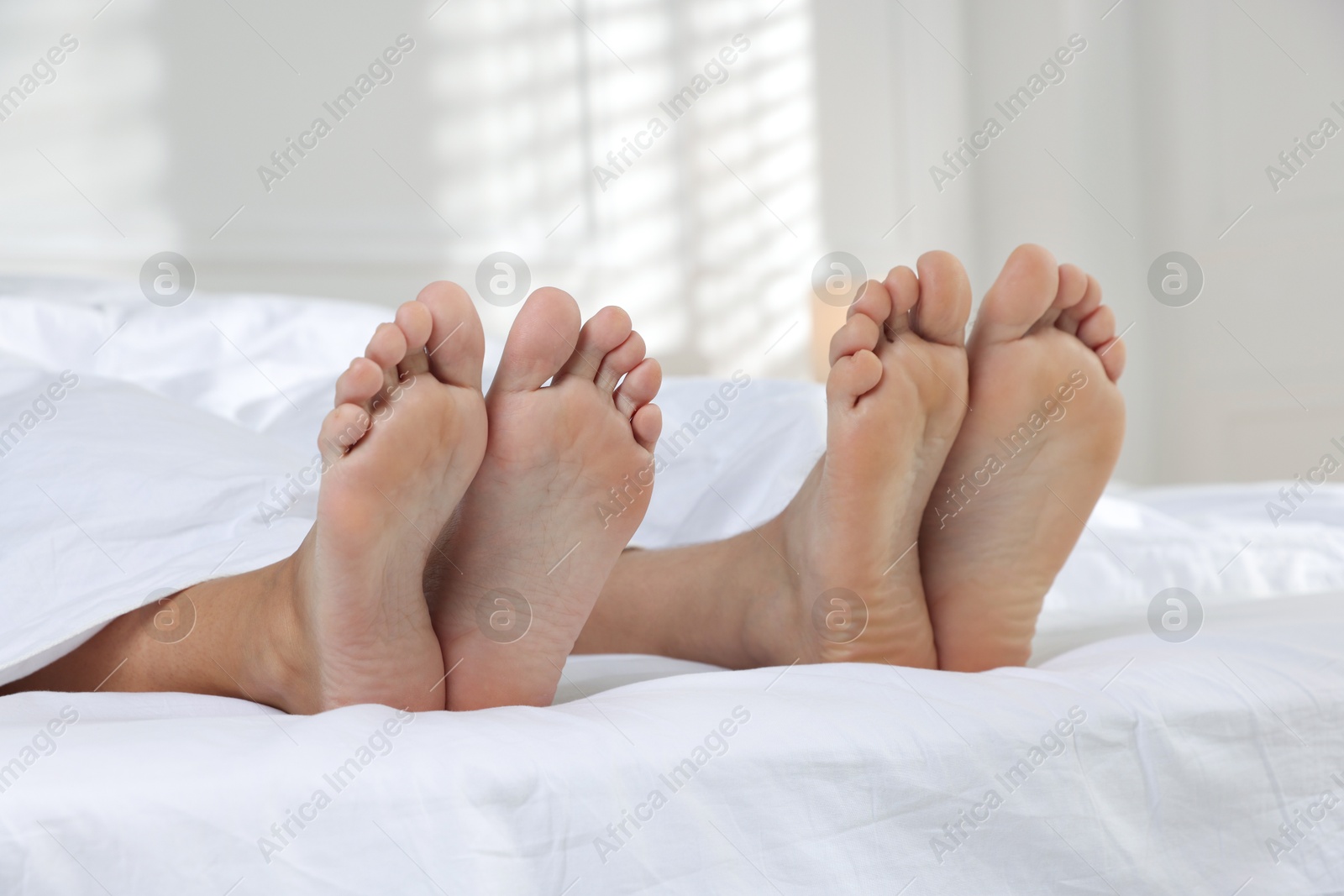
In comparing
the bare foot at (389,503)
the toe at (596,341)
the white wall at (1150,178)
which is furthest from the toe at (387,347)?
the white wall at (1150,178)

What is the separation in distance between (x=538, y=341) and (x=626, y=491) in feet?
0.36

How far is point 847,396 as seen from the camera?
0.68 meters

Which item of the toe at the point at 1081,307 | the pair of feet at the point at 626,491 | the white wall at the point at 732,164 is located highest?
the white wall at the point at 732,164

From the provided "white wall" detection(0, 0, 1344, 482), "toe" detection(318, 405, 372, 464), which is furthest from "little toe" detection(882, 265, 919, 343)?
"white wall" detection(0, 0, 1344, 482)

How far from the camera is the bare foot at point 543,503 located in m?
0.62

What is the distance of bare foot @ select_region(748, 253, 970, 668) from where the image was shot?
68 centimetres

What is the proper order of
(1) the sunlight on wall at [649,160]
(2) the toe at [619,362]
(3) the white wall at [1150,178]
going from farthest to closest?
(3) the white wall at [1150,178], (1) the sunlight on wall at [649,160], (2) the toe at [619,362]

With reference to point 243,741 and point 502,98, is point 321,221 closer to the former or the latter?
point 502,98

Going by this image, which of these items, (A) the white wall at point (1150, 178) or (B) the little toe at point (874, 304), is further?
(A) the white wall at point (1150, 178)

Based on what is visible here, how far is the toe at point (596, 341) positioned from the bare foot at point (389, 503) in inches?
2.3

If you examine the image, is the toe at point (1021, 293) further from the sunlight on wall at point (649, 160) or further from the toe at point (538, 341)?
the sunlight on wall at point (649, 160)

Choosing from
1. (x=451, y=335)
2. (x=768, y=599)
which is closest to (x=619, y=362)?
(x=451, y=335)

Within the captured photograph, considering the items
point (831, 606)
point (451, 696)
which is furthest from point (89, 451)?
point (831, 606)

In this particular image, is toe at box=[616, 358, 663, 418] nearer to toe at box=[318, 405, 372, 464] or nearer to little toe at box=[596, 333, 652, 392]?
little toe at box=[596, 333, 652, 392]
